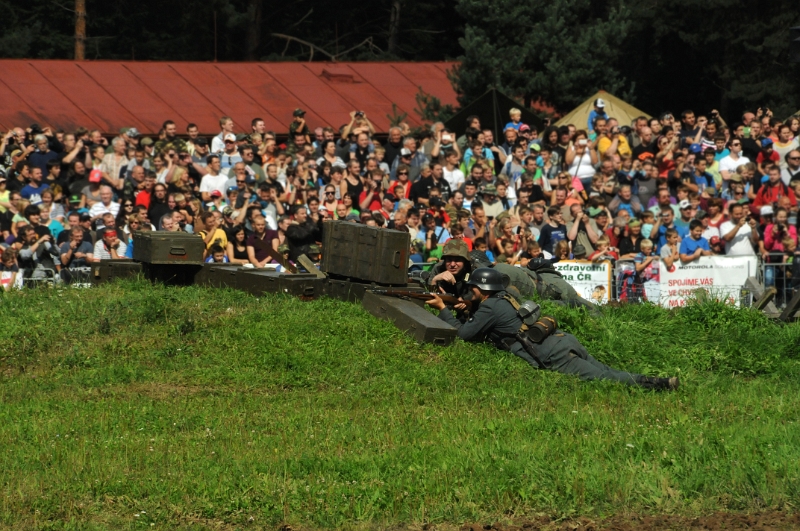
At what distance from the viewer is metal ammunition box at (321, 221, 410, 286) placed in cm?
1609

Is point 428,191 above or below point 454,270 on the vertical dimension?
above

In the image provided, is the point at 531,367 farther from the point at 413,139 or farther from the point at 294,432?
the point at 413,139

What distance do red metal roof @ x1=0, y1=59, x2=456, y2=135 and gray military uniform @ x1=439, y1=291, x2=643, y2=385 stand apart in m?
17.6

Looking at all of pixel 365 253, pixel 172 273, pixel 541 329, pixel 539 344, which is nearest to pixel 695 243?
pixel 365 253

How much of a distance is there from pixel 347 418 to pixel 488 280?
2.75m

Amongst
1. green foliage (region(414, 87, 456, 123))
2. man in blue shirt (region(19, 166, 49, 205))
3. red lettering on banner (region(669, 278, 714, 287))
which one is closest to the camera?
red lettering on banner (region(669, 278, 714, 287))

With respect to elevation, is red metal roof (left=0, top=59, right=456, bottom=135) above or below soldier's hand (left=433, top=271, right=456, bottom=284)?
above

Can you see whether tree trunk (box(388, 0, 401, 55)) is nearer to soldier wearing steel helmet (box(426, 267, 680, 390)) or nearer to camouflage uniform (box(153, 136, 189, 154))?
camouflage uniform (box(153, 136, 189, 154))

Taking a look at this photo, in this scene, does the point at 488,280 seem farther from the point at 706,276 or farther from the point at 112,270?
the point at 706,276

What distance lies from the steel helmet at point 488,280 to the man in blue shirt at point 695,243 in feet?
23.1

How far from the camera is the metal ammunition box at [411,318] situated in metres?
15.1

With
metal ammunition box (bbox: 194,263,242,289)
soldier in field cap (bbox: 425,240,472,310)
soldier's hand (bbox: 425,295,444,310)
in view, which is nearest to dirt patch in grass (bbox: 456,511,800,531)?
soldier's hand (bbox: 425,295,444,310)

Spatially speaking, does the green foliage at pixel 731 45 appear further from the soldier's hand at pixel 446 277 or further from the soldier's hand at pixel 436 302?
the soldier's hand at pixel 436 302

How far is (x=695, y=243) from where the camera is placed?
2139 centimetres
